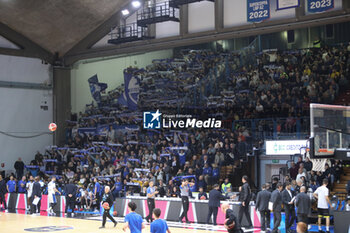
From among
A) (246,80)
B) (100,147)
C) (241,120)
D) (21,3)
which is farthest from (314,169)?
(21,3)

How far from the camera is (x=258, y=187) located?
25797 millimetres

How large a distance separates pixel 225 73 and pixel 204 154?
807cm

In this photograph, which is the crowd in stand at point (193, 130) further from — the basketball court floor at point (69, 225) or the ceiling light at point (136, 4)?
the ceiling light at point (136, 4)

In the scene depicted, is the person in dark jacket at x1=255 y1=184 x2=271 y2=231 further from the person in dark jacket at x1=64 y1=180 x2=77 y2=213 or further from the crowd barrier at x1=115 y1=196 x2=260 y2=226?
the person in dark jacket at x1=64 y1=180 x2=77 y2=213

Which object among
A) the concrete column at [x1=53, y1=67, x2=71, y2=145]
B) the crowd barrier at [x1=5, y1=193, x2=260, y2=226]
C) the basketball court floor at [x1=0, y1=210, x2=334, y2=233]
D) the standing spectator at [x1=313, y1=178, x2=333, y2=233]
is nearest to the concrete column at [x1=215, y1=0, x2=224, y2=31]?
the crowd barrier at [x1=5, y1=193, x2=260, y2=226]

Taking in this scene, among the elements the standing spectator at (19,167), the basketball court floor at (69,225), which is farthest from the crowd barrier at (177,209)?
the standing spectator at (19,167)

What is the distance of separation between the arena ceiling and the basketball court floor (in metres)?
13.1

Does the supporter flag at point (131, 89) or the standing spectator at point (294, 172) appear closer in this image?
the standing spectator at point (294, 172)

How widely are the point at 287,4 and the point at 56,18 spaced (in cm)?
1405

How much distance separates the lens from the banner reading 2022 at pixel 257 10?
26.2 m

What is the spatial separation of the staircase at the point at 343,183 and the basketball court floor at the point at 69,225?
3.92 m

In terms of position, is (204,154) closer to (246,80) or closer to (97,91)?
(246,80)

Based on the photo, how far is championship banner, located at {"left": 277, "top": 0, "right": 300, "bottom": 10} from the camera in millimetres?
25188

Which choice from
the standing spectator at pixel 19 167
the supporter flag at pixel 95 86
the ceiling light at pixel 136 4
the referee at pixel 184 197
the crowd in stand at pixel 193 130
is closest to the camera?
the referee at pixel 184 197
